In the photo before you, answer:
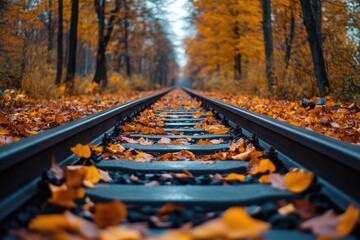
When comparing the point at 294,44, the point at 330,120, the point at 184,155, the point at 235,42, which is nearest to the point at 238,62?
the point at 235,42

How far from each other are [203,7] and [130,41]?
10.3 meters

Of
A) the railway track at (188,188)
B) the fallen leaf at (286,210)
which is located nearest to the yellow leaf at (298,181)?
the railway track at (188,188)

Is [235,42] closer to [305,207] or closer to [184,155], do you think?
[184,155]

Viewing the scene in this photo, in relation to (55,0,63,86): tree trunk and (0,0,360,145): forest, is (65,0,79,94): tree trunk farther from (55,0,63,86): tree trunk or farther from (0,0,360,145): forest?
(55,0,63,86): tree trunk

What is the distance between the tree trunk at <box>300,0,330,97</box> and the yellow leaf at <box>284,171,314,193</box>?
6.67 meters

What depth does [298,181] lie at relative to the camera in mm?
2129

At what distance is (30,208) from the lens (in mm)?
1885

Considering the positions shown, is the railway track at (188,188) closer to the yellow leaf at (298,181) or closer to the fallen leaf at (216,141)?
the yellow leaf at (298,181)

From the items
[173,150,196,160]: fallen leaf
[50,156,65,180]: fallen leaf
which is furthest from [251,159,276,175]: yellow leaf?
[50,156,65,180]: fallen leaf

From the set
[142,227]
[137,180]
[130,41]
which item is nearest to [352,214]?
[142,227]

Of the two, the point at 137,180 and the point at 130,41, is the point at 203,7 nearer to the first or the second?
the point at 130,41

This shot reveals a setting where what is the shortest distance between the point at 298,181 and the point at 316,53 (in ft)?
23.1

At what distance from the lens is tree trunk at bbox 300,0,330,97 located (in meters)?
8.38

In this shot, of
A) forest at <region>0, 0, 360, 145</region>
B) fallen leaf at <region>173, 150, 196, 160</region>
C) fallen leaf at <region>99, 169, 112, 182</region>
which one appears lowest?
fallen leaf at <region>173, 150, 196, 160</region>
